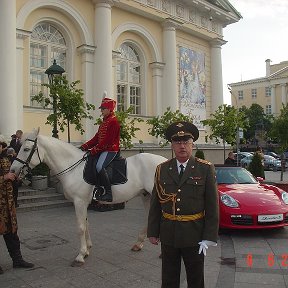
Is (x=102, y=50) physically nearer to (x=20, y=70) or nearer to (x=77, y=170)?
(x=20, y=70)

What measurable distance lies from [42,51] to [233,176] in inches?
444

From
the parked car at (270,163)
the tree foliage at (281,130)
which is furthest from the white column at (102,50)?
the parked car at (270,163)

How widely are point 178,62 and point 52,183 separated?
12809 millimetres

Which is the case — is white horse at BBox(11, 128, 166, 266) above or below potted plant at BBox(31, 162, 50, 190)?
above

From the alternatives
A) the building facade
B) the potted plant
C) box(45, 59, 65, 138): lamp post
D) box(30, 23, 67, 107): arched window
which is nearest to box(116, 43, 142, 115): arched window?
box(30, 23, 67, 107): arched window

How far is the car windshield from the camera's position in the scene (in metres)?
9.78

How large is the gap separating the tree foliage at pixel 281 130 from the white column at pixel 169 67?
625cm

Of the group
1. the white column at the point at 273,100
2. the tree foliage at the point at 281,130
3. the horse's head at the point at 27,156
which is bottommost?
the horse's head at the point at 27,156

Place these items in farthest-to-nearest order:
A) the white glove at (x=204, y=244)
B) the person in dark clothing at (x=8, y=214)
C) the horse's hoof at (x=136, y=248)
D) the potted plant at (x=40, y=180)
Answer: the potted plant at (x=40, y=180) < the horse's hoof at (x=136, y=248) < the person in dark clothing at (x=8, y=214) < the white glove at (x=204, y=244)

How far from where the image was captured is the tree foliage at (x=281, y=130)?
1766 centimetres

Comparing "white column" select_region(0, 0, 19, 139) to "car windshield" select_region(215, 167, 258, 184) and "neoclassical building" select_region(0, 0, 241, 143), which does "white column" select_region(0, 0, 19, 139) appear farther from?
"car windshield" select_region(215, 167, 258, 184)

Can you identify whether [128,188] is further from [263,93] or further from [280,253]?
[263,93]

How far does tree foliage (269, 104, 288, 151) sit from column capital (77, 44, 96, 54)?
30.7 ft

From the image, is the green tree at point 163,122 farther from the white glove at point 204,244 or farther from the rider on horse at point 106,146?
the white glove at point 204,244
